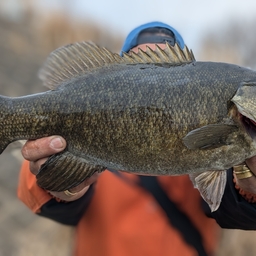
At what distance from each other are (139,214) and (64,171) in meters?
0.59

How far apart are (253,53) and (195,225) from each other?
2064cm

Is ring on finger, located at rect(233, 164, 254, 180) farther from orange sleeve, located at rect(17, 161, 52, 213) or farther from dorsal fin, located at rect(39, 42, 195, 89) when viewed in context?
orange sleeve, located at rect(17, 161, 52, 213)

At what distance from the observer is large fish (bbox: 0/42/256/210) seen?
150cm

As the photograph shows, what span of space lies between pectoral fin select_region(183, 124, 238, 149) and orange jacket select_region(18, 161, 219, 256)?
0.62m

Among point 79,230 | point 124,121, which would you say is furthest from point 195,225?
point 124,121

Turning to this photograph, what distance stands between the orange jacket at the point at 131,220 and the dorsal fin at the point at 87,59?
0.68 metres

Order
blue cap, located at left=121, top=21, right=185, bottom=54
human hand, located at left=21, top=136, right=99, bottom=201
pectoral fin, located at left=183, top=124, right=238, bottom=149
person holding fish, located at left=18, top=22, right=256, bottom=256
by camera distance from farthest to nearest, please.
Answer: blue cap, located at left=121, top=21, right=185, bottom=54 → person holding fish, located at left=18, top=22, right=256, bottom=256 → human hand, located at left=21, top=136, right=99, bottom=201 → pectoral fin, located at left=183, top=124, right=238, bottom=149

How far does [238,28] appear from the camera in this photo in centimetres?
2536

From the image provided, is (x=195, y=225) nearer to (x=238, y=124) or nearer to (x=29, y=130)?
(x=238, y=124)

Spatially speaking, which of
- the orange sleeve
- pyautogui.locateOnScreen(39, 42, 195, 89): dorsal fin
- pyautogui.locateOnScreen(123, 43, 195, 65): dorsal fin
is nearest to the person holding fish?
the orange sleeve

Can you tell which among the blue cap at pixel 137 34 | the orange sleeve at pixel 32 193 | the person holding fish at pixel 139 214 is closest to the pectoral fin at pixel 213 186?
the person holding fish at pixel 139 214

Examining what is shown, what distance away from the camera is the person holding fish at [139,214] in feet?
6.34

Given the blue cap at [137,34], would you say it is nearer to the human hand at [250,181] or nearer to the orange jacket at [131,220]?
the orange jacket at [131,220]

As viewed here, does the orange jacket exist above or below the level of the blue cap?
below
